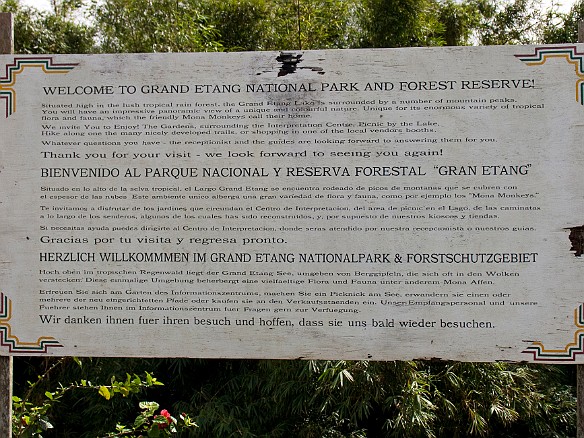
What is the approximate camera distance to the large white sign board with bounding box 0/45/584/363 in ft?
8.36

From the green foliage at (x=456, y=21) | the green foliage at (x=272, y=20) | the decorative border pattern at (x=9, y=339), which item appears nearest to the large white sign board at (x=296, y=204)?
the decorative border pattern at (x=9, y=339)

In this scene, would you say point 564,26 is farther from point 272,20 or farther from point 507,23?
point 272,20

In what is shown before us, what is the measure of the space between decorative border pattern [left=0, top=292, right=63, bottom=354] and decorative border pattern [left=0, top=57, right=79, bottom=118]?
75 cm

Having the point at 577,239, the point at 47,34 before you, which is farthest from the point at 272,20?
the point at 577,239

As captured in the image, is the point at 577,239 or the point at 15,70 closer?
the point at 577,239

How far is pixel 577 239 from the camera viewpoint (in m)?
2.54

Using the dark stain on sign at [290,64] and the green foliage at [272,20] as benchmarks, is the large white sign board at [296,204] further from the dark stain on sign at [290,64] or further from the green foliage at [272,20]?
the green foliage at [272,20]

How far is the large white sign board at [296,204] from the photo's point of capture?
2.55 metres

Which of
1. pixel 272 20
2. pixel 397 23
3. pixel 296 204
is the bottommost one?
pixel 296 204

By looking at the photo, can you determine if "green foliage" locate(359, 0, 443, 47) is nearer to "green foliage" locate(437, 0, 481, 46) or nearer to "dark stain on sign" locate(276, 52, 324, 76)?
"green foliage" locate(437, 0, 481, 46)

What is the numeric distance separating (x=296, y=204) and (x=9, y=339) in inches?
49.7

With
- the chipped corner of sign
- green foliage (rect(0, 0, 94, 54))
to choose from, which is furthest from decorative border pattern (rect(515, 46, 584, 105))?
green foliage (rect(0, 0, 94, 54))

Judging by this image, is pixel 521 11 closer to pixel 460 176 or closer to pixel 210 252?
pixel 460 176

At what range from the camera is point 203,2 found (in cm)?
470
